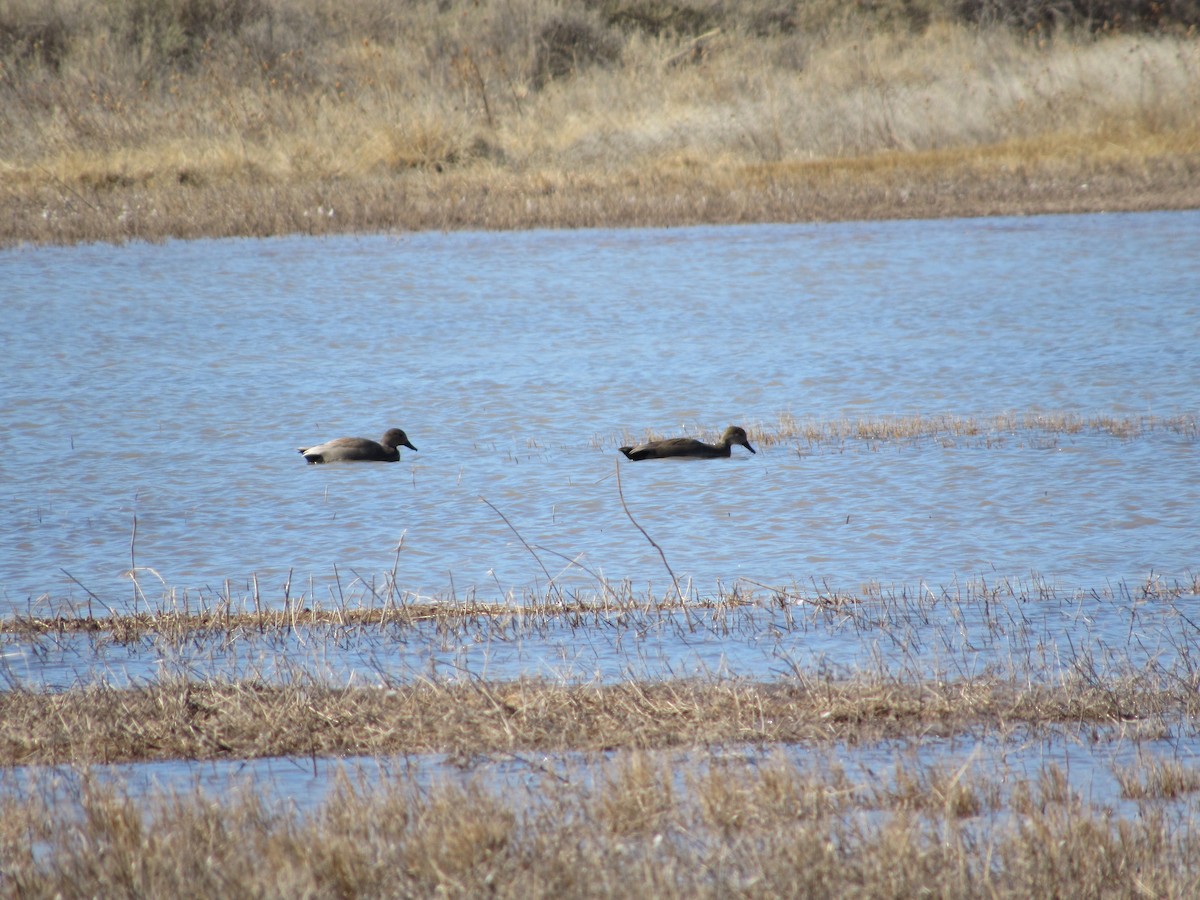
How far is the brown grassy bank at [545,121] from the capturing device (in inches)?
1044

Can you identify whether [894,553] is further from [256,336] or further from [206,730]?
[256,336]

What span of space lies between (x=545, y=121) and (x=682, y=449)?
20467 millimetres

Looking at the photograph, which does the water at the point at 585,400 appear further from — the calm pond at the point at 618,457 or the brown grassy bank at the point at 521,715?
the brown grassy bank at the point at 521,715

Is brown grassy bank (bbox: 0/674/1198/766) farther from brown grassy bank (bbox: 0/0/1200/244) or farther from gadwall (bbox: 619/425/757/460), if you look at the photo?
brown grassy bank (bbox: 0/0/1200/244)

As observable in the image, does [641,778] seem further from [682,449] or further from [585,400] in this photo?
[585,400]

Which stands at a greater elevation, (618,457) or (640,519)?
(640,519)

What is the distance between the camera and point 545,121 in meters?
30.9

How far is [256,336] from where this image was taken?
1873cm

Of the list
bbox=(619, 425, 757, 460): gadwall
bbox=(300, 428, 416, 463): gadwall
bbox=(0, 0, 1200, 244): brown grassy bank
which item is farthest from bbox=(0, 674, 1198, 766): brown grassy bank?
bbox=(0, 0, 1200, 244): brown grassy bank

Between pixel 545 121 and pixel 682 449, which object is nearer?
pixel 682 449

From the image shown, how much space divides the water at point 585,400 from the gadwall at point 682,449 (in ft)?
0.37

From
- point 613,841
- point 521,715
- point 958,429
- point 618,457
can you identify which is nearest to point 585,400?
point 618,457

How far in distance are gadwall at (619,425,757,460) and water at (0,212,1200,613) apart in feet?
0.37

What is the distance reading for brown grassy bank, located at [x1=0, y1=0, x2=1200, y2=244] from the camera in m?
26.5
